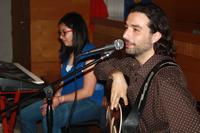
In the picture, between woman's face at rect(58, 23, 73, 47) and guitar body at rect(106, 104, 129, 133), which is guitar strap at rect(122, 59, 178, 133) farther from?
woman's face at rect(58, 23, 73, 47)

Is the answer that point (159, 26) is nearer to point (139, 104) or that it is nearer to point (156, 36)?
point (156, 36)

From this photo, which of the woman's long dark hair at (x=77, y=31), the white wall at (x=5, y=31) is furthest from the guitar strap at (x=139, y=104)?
the white wall at (x=5, y=31)

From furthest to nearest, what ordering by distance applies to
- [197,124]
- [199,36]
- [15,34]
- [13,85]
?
[15,34] < [13,85] < [199,36] < [197,124]

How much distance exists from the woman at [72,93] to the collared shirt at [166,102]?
832 millimetres

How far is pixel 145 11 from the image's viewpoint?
1.76 m

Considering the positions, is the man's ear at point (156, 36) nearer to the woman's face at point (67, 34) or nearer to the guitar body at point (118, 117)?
the guitar body at point (118, 117)

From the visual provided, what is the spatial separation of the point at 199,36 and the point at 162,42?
2.69 feet

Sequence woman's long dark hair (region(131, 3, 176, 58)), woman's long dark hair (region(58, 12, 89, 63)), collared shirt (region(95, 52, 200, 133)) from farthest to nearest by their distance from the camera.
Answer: woman's long dark hair (region(58, 12, 89, 63))
woman's long dark hair (region(131, 3, 176, 58))
collared shirt (region(95, 52, 200, 133))

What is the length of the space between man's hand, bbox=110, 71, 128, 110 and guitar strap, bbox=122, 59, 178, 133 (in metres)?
0.16

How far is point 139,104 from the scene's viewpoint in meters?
1.63

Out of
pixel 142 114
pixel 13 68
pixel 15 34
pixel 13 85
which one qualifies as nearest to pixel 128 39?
pixel 142 114

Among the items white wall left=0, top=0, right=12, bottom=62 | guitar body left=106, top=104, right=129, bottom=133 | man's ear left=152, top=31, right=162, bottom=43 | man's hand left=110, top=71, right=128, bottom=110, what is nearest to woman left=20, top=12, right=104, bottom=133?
man's hand left=110, top=71, right=128, bottom=110

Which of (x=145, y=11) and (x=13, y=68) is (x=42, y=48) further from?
(x=145, y=11)

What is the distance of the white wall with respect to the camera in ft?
15.7
